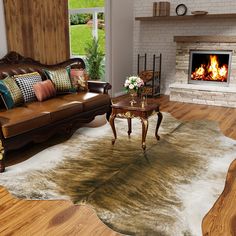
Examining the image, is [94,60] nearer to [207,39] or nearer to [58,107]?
[207,39]

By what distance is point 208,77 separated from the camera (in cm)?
594

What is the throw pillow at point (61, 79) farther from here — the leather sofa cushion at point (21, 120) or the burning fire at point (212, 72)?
the burning fire at point (212, 72)

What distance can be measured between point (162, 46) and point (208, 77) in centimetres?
125

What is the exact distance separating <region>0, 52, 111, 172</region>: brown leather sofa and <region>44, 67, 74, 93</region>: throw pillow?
0.29 ft

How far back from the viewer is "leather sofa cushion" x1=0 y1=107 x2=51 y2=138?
2.97 metres

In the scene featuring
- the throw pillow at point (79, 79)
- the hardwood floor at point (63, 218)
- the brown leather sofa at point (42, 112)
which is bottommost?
the hardwood floor at point (63, 218)

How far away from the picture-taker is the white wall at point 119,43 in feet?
19.5

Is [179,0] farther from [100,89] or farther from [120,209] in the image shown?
[120,209]

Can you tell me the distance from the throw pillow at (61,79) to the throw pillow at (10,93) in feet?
2.22

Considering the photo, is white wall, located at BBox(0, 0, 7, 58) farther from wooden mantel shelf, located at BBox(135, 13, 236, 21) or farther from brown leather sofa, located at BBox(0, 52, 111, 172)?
wooden mantel shelf, located at BBox(135, 13, 236, 21)

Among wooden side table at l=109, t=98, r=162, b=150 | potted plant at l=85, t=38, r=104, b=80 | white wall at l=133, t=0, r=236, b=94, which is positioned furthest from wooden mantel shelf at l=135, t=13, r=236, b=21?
wooden side table at l=109, t=98, r=162, b=150

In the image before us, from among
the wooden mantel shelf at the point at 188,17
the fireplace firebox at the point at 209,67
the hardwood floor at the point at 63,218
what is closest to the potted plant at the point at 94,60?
the wooden mantel shelf at the point at 188,17

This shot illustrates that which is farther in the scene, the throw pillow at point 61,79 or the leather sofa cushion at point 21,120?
the throw pillow at point 61,79

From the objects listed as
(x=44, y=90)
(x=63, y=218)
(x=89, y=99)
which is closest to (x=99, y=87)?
(x=89, y=99)
